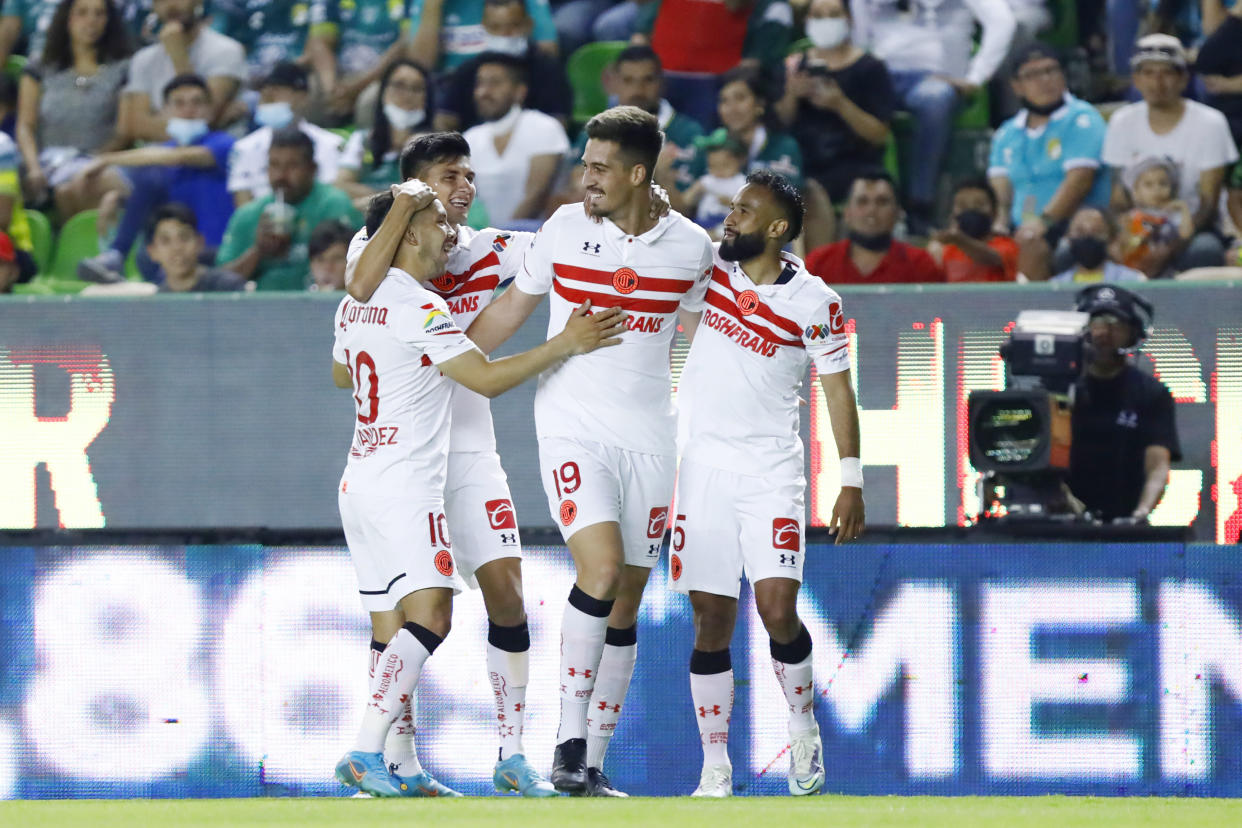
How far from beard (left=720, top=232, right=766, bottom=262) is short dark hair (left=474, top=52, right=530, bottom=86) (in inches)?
180

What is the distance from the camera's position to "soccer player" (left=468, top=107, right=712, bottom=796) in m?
6.16

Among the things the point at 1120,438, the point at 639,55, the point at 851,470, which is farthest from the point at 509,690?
the point at 639,55

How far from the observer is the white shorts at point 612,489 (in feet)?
20.2

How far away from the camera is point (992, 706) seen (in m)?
6.79

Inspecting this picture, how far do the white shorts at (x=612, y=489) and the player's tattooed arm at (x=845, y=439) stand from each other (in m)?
0.58

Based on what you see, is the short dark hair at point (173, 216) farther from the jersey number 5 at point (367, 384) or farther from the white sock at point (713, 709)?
the white sock at point (713, 709)

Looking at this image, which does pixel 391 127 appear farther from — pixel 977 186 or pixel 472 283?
pixel 472 283

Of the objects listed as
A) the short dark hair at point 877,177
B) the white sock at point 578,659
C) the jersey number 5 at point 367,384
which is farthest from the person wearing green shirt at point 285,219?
the white sock at point 578,659

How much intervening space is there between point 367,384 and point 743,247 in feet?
4.49

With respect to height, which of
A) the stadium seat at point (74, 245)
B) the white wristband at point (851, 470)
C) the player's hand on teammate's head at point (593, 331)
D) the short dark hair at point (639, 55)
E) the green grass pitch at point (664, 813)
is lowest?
the green grass pitch at point (664, 813)

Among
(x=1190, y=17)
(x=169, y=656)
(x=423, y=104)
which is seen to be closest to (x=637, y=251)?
(x=169, y=656)

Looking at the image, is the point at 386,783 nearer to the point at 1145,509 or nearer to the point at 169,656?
the point at 169,656

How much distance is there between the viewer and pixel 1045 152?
10.2 meters

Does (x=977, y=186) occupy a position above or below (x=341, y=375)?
above
